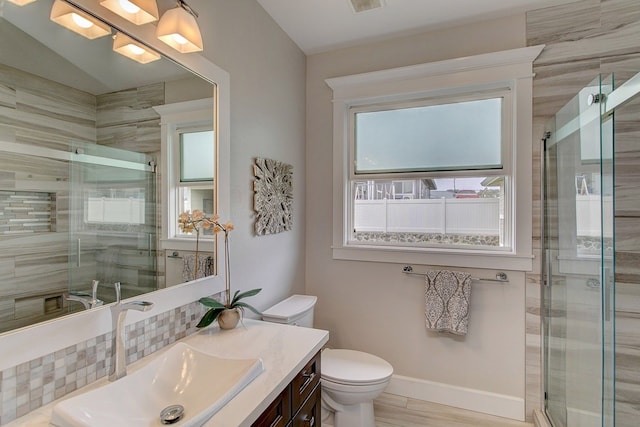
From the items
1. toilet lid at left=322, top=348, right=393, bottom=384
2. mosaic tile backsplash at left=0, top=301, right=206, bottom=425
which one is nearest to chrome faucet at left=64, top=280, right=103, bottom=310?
mosaic tile backsplash at left=0, top=301, right=206, bottom=425

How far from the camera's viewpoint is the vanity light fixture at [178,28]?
1196 mm

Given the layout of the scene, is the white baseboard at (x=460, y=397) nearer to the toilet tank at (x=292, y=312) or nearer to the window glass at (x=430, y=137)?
the toilet tank at (x=292, y=312)

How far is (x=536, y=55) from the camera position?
199cm

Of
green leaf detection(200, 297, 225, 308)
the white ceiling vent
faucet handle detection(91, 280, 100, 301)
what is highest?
the white ceiling vent

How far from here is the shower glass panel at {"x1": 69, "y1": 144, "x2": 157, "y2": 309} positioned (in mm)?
1006

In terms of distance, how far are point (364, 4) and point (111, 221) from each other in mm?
1859

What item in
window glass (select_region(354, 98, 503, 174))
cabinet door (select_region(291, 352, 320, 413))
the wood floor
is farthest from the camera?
window glass (select_region(354, 98, 503, 174))

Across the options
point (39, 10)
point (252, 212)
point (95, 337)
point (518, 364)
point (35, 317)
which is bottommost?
point (518, 364)

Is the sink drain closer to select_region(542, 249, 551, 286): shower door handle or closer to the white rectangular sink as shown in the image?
the white rectangular sink

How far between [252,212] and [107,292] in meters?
0.92

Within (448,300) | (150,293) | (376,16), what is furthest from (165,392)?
(376,16)

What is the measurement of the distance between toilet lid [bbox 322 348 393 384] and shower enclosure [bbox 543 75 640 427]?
3.17 feet

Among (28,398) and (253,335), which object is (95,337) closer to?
(28,398)

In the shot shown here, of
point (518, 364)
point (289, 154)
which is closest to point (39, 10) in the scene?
point (289, 154)
